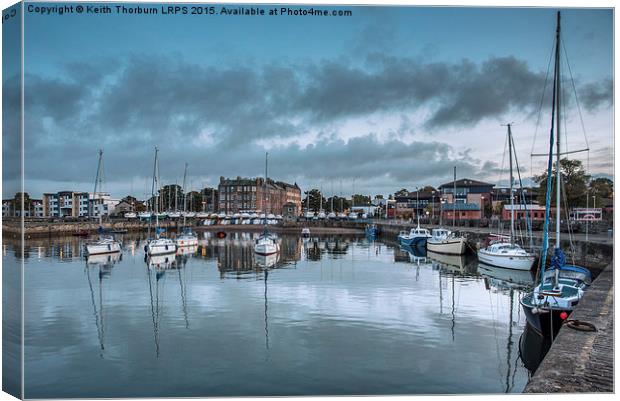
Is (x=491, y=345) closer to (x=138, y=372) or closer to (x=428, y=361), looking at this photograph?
(x=428, y=361)

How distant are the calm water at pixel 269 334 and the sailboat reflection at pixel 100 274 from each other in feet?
0.37

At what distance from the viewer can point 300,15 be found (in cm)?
842

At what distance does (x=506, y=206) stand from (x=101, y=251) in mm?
58573

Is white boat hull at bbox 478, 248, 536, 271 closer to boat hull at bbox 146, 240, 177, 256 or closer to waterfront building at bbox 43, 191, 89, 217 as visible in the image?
boat hull at bbox 146, 240, 177, 256

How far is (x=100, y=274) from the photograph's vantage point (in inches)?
1185

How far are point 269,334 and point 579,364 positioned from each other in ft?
28.1

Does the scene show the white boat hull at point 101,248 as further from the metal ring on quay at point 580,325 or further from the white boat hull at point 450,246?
the metal ring on quay at point 580,325

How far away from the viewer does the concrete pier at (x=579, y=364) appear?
759cm

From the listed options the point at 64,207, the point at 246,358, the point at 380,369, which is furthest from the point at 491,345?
the point at 64,207

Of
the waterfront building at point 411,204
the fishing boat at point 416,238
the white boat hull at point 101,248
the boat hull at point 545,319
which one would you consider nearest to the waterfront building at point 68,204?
the waterfront building at point 411,204

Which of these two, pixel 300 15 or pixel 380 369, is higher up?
pixel 300 15

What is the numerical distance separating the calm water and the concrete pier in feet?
6.77

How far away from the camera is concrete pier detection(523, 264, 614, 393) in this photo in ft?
24.9

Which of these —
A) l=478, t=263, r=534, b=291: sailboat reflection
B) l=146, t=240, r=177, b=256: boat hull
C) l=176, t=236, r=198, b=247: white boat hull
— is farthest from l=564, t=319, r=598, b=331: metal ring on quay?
l=176, t=236, r=198, b=247: white boat hull
